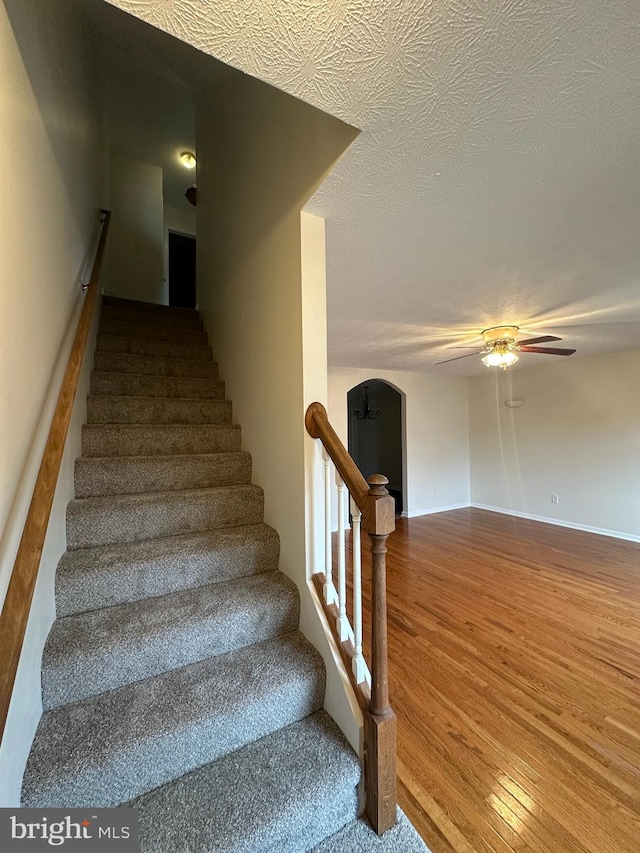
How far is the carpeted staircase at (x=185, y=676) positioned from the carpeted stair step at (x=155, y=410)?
0.25m

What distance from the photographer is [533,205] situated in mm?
1411

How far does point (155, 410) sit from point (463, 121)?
7.15ft

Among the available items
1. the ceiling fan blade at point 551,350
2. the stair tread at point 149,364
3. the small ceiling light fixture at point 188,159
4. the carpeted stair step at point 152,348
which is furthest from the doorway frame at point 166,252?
the ceiling fan blade at point 551,350

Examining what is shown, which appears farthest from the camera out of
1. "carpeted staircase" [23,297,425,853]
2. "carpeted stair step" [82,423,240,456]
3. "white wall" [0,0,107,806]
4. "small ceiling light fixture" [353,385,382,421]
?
"small ceiling light fixture" [353,385,382,421]

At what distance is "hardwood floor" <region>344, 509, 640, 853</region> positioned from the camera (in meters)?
1.28

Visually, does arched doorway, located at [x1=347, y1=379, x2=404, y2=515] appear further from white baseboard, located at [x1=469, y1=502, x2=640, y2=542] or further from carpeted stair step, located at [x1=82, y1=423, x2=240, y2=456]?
carpeted stair step, located at [x1=82, y1=423, x2=240, y2=456]

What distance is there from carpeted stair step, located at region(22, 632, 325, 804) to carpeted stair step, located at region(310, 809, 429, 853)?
1.04ft

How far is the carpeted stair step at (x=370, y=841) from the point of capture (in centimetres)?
104

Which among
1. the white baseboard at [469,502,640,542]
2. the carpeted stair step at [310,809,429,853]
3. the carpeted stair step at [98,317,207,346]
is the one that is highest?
the carpeted stair step at [98,317,207,346]

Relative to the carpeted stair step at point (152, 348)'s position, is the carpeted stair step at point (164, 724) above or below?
below

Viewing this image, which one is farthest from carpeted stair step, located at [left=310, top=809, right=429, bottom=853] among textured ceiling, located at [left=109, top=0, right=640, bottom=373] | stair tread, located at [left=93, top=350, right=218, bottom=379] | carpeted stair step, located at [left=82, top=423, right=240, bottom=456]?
stair tread, located at [left=93, top=350, right=218, bottom=379]

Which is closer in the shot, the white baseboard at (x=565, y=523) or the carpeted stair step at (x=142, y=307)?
the carpeted stair step at (x=142, y=307)

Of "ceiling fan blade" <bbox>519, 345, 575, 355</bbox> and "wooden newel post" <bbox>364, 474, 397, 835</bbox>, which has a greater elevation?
"ceiling fan blade" <bbox>519, 345, 575, 355</bbox>

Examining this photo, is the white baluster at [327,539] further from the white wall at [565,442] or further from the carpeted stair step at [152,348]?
the white wall at [565,442]
